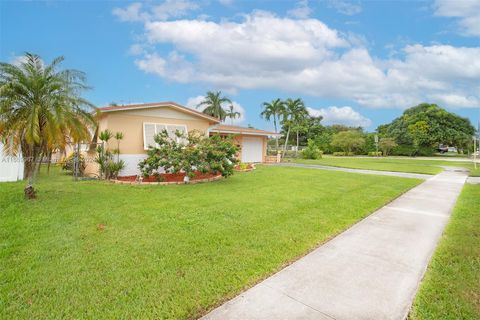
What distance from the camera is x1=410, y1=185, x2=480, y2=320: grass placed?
2.85 metres

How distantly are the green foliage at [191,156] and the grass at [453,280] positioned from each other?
769 centimetres

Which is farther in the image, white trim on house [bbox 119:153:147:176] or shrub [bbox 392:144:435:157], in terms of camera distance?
shrub [bbox 392:144:435:157]

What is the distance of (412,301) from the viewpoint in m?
3.03

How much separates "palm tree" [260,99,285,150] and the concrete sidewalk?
91.0ft

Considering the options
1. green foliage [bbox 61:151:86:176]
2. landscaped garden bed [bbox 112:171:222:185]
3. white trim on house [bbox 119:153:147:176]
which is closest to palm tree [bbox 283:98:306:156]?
landscaped garden bed [bbox 112:171:222:185]

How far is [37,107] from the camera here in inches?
260

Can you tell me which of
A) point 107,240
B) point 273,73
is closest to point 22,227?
point 107,240

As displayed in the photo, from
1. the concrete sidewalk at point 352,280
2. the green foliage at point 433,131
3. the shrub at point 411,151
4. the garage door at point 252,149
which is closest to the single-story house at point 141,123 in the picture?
the garage door at point 252,149

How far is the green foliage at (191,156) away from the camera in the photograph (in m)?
10.6

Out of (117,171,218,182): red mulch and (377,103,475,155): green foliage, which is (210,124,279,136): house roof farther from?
(377,103,475,155): green foliage

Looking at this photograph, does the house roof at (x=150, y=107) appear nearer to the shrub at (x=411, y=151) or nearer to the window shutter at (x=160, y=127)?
the window shutter at (x=160, y=127)

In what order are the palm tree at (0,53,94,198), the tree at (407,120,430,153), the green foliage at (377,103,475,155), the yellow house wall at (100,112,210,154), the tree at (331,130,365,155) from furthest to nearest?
the green foliage at (377,103,475,155) < the tree at (407,120,430,153) < the tree at (331,130,365,155) < the yellow house wall at (100,112,210,154) < the palm tree at (0,53,94,198)

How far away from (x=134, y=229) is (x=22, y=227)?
216 centimetres

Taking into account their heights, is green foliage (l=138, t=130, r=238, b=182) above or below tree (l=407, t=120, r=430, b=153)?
below
